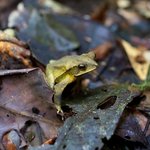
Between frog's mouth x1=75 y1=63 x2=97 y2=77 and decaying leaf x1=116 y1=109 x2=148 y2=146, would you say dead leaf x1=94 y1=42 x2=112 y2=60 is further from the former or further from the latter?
decaying leaf x1=116 y1=109 x2=148 y2=146

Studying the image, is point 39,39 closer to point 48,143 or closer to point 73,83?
point 73,83

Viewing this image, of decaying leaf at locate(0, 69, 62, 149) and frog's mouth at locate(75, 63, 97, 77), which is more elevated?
frog's mouth at locate(75, 63, 97, 77)

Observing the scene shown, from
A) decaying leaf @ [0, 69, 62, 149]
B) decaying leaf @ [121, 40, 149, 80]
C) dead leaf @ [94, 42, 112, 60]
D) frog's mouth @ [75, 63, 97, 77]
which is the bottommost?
dead leaf @ [94, 42, 112, 60]

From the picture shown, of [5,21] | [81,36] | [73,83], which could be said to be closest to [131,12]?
[81,36]

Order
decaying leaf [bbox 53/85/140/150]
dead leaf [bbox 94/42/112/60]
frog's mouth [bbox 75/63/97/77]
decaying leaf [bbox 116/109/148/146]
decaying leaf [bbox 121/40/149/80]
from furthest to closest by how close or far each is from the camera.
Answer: dead leaf [bbox 94/42/112/60] < decaying leaf [bbox 121/40/149/80] < frog's mouth [bbox 75/63/97/77] < decaying leaf [bbox 116/109/148/146] < decaying leaf [bbox 53/85/140/150]

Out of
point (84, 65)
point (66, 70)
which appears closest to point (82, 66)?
point (84, 65)

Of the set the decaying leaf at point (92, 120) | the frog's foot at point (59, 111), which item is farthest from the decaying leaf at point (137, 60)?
the frog's foot at point (59, 111)

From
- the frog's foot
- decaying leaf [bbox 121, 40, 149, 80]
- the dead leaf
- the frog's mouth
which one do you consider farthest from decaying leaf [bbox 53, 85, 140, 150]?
the dead leaf
